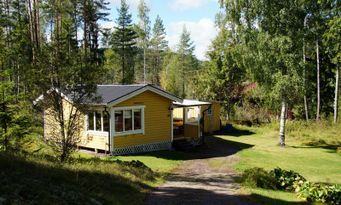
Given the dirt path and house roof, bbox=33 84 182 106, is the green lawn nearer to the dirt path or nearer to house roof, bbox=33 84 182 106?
the dirt path

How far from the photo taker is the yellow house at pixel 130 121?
62.0ft

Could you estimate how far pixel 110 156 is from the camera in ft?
61.0

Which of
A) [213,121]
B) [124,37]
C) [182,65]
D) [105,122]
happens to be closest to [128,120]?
[105,122]

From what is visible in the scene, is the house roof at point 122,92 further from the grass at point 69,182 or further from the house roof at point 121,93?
the grass at point 69,182

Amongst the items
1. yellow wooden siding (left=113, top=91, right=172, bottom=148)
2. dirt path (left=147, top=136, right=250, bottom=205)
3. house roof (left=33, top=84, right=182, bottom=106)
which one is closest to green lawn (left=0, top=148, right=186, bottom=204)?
dirt path (left=147, top=136, right=250, bottom=205)

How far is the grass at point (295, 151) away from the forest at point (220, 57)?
76.2 inches

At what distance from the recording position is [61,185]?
738cm

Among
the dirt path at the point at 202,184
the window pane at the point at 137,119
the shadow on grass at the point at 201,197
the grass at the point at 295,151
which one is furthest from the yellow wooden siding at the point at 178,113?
the shadow on grass at the point at 201,197

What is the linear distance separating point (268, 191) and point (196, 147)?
10.7 m

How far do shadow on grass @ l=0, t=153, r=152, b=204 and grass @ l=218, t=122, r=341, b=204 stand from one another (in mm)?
4171

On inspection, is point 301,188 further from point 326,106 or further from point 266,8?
point 326,106

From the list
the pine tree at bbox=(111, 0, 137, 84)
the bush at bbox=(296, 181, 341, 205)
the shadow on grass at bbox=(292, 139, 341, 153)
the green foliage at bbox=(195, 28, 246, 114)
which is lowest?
the bush at bbox=(296, 181, 341, 205)

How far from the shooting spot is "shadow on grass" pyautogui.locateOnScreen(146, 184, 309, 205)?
9711 millimetres

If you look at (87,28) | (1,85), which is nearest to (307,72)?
(1,85)
